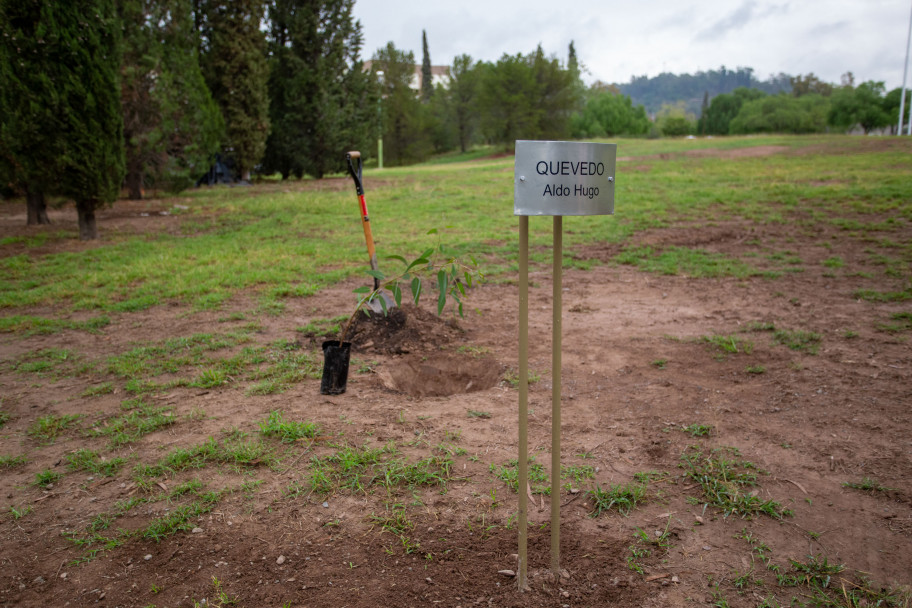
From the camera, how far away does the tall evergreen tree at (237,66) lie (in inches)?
629

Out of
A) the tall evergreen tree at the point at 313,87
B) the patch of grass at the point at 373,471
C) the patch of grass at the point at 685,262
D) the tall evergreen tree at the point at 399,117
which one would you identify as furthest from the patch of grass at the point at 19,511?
the tall evergreen tree at the point at 399,117

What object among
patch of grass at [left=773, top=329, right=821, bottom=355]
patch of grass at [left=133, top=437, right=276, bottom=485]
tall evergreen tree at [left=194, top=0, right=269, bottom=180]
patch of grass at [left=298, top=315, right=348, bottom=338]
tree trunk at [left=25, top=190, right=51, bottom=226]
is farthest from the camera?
tall evergreen tree at [left=194, top=0, right=269, bottom=180]

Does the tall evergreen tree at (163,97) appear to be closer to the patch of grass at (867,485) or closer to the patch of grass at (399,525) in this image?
the patch of grass at (399,525)

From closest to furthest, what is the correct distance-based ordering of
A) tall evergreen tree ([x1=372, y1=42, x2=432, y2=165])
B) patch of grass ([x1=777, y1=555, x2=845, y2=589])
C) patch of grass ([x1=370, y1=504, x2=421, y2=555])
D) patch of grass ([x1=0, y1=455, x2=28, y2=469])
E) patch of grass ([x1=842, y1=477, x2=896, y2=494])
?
patch of grass ([x1=777, y1=555, x2=845, y2=589]) < patch of grass ([x1=370, y1=504, x2=421, y2=555]) < patch of grass ([x1=842, y1=477, x2=896, y2=494]) < patch of grass ([x1=0, y1=455, x2=28, y2=469]) < tall evergreen tree ([x1=372, y1=42, x2=432, y2=165])

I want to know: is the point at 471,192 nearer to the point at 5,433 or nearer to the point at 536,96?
the point at 5,433

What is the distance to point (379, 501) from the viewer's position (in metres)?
2.66

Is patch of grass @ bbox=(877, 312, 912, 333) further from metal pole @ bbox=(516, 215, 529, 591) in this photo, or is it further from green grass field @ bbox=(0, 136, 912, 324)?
metal pole @ bbox=(516, 215, 529, 591)

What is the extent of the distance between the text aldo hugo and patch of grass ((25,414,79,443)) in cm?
297

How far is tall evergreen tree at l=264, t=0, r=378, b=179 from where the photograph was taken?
1867 centimetres

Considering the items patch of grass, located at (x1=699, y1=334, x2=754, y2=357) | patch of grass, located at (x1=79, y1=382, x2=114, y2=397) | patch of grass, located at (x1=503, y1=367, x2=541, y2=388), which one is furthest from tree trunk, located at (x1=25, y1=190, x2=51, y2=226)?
patch of grass, located at (x1=699, y1=334, x2=754, y2=357)

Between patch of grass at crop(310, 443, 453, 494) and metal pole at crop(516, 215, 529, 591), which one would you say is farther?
patch of grass at crop(310, 443, 453, 494)

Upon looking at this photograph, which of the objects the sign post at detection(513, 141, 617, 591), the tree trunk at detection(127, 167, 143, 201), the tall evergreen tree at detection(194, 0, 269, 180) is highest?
the tall evergreen tree at detection(194, 0, 269, 180)

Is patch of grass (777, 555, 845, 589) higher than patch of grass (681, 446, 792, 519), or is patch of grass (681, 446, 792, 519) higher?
patch of grass (681, 446, 792, 519)

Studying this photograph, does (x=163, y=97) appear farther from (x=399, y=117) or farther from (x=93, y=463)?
(x=399, y=117)
